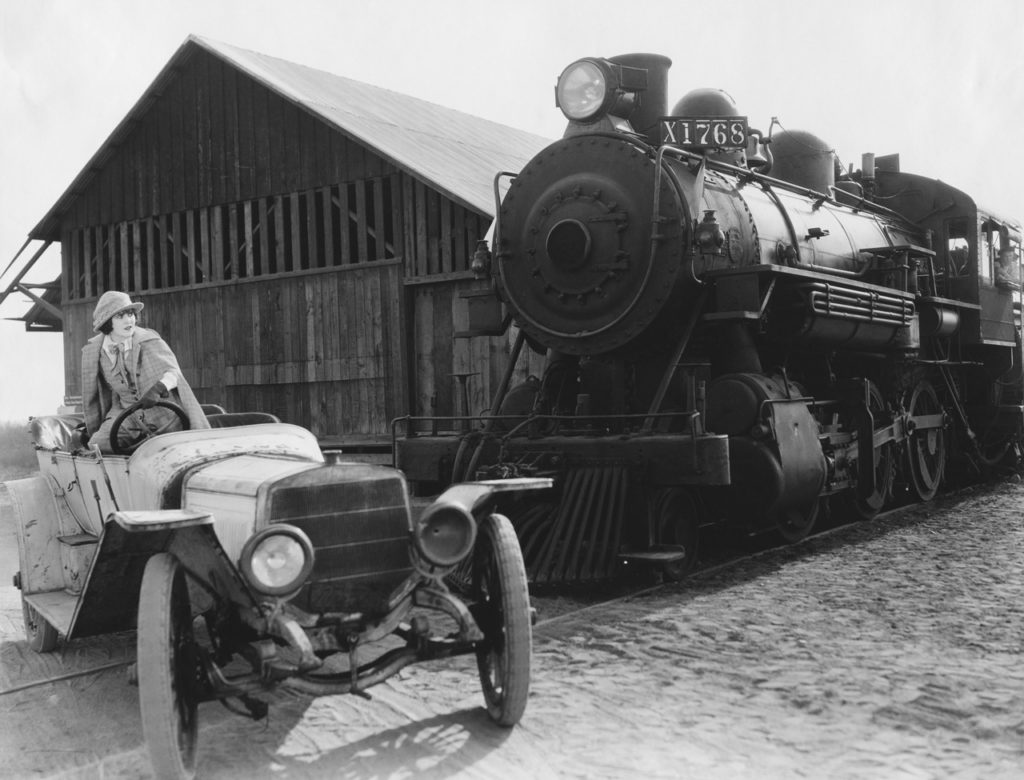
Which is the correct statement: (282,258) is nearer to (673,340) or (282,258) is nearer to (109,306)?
(673,340)

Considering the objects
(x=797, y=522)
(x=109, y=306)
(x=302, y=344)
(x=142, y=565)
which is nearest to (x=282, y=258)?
(x=302, y=344)

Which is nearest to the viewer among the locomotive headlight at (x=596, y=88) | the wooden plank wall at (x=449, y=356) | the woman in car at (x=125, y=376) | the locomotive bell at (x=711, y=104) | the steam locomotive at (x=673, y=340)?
the woman in car at (x=125, y=376)

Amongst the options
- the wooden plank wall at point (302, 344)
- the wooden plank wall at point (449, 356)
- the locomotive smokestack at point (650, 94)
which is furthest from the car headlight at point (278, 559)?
the wooden plank wall at point (302, 344)

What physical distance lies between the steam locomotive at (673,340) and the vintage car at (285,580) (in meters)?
2.26

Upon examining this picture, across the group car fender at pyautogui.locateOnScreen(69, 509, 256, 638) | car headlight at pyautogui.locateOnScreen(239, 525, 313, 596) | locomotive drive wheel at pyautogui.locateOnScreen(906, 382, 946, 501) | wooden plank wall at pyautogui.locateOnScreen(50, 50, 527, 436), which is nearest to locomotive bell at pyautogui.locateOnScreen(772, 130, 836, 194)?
locomotive drive wheel at pyautogui.locateOnScreen(906, 382, 946, 501)

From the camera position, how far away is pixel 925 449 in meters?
10.5

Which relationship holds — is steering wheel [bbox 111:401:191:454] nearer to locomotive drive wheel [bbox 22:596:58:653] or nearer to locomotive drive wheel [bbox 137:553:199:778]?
locomotive drive wheel [bbox 22:596:58:653]

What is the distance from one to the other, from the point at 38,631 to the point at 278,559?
9.08 ft

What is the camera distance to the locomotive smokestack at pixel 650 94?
26.7 ft

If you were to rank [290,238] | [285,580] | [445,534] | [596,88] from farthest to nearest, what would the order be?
[290,238], [596,88], [445,534], [285,580]

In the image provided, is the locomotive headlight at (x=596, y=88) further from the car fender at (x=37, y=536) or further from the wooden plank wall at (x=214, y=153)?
the wooden plank wall at (x=214, y=153)

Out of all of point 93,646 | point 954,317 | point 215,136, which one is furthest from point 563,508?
point 215,136

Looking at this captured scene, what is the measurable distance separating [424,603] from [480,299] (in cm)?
489

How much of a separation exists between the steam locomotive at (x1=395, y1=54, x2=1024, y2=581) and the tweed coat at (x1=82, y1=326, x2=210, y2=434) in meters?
2.10
